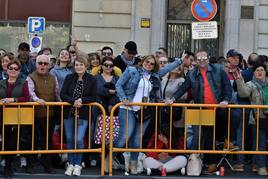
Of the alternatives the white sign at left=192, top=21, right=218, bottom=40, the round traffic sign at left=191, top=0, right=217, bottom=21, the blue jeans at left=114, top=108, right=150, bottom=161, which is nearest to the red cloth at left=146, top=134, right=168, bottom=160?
the blue jeans at left=114, top=108, right=150, bottom=161

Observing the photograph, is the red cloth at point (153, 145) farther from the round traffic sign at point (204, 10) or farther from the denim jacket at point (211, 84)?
the round traffic sign at point (204, 10)

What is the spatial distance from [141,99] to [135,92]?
155mm

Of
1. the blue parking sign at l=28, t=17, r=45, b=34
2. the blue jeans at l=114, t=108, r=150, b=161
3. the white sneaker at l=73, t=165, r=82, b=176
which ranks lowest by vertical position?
the white sneaker at l=73, t=165, r=82, b=176

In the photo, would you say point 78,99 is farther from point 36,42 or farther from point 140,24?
point 140,24

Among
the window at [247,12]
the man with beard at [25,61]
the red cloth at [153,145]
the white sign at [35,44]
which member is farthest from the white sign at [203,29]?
the window at [247,12]

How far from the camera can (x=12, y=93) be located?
9.48m

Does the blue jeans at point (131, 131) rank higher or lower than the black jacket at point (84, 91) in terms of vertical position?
lower

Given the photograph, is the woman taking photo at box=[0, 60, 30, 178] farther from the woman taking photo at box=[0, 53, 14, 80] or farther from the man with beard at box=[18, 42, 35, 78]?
the man with beard at box=[18, 42, 35, 78]

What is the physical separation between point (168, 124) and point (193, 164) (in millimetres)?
796

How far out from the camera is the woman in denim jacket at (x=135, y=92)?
9.84 m

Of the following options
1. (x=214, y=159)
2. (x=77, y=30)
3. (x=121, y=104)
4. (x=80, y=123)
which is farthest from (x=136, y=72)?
(x=77, y=30)

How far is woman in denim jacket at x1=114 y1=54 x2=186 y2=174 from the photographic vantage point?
984 cm

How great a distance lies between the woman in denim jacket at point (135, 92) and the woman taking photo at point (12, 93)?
61.3 inches

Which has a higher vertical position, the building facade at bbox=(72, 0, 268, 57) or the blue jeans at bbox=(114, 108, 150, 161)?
the building facade at bbox=(72, 0, 268, 57)
